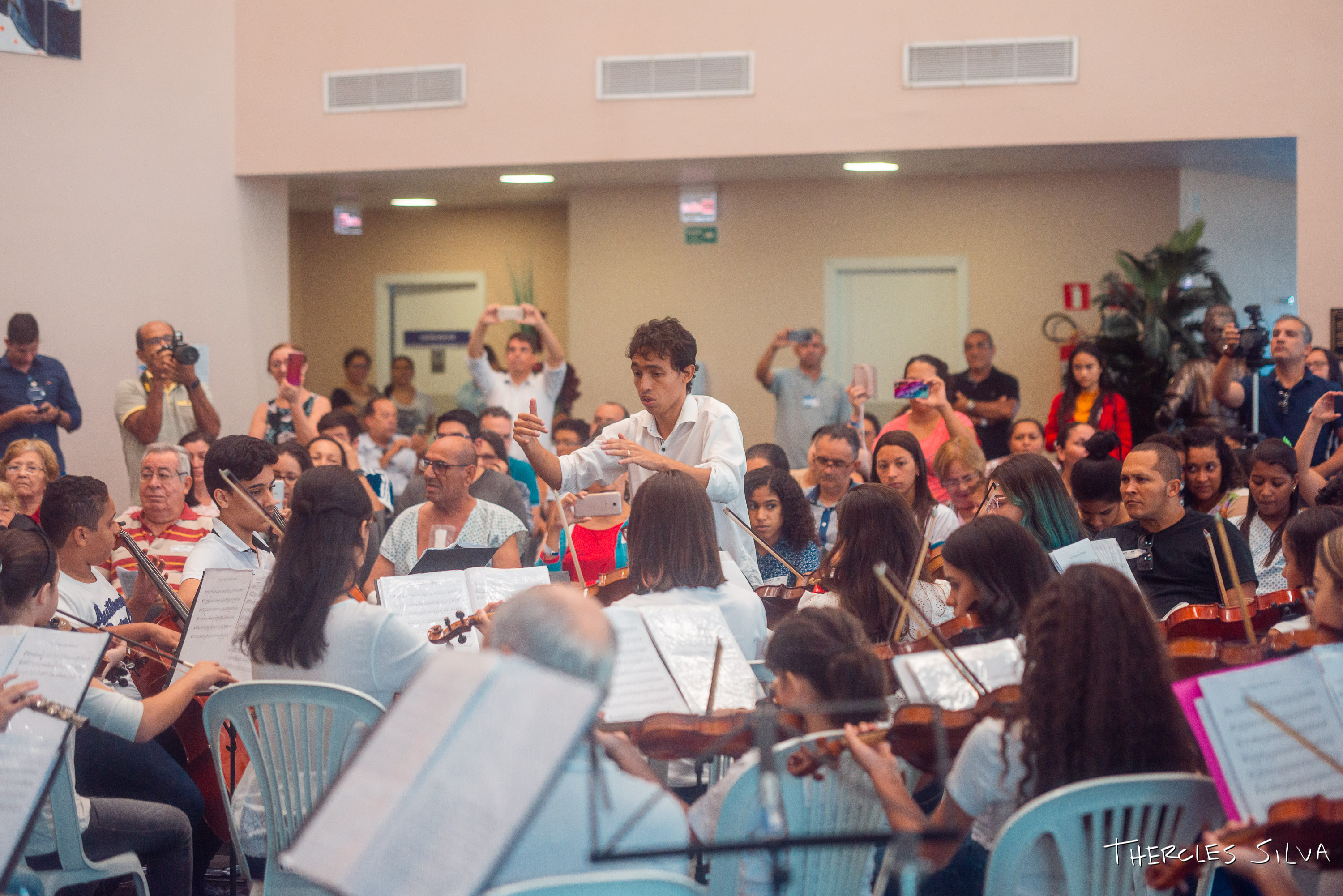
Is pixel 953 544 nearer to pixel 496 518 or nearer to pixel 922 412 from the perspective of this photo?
pixel 496 518

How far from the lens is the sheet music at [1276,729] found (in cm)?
172

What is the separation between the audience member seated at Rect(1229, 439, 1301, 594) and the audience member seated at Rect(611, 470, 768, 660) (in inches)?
71.4

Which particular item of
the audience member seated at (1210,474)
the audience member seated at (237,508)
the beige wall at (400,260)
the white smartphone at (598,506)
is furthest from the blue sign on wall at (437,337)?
the audience member seated at (1210,474)

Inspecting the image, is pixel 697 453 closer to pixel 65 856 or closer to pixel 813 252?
pixel 65 856

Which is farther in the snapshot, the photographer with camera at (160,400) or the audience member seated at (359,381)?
the audience member seated at (359,381)

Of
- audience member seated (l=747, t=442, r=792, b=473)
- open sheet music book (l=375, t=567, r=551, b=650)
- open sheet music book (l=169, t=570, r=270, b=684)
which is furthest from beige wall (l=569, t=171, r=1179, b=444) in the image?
open sheet music book (l=169, t=570, r=270, b=684)

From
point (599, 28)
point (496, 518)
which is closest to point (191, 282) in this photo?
point (599, 28)

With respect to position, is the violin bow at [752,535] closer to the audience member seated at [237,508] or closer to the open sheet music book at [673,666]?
the open sheet music book at [673,666]

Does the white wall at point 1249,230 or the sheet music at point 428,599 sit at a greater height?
the white wall at point 1249,230

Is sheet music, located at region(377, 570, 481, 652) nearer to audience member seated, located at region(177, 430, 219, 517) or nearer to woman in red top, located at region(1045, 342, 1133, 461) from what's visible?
audience member seated, located at region(177, 430, 219, 517)

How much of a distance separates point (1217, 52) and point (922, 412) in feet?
7.65

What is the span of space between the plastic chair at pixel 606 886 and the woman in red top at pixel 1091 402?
14.9 feet

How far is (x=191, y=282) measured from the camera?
6.72 metres

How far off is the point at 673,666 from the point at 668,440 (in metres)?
1.21
